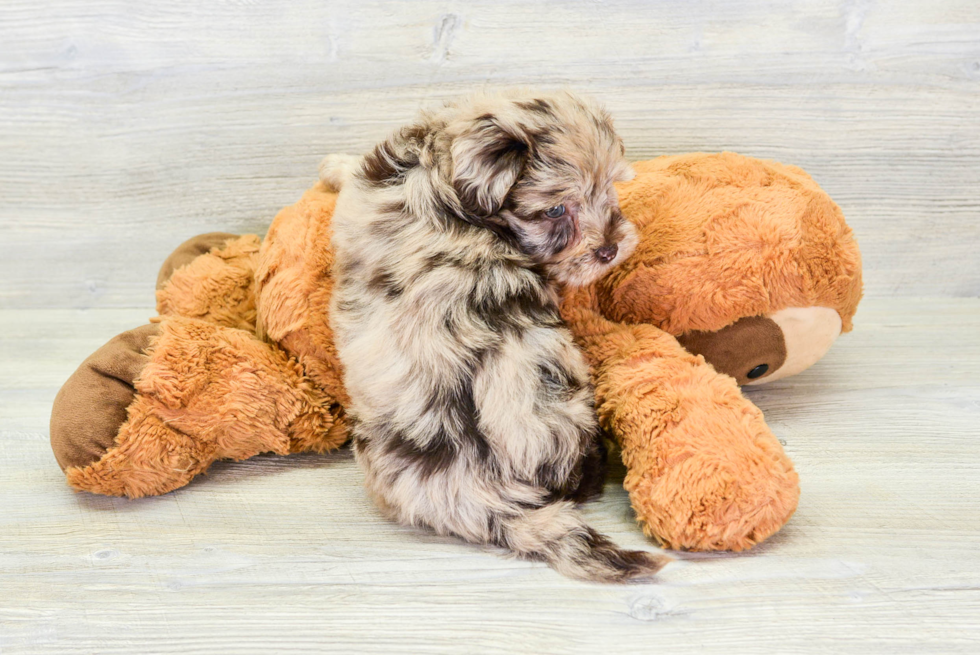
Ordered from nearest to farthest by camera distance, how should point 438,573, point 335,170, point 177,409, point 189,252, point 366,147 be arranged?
point 438,573
point 177,409
point 335,170
point 189,252
point 366,147

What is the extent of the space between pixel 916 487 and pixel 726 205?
2.24 ft

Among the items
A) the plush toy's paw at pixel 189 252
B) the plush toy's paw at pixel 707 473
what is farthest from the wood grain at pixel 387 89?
the plush toy's paw at pixel 707 473

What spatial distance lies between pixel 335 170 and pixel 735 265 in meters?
0.92

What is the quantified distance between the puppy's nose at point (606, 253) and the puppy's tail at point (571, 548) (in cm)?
45

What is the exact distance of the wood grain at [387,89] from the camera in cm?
201

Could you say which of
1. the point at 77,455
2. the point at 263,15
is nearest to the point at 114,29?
the point at 263,15

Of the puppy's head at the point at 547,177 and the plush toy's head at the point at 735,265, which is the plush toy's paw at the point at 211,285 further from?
the plush toy's head at the point at 735,265

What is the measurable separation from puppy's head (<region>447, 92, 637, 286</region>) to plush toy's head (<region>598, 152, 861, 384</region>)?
0.72ft

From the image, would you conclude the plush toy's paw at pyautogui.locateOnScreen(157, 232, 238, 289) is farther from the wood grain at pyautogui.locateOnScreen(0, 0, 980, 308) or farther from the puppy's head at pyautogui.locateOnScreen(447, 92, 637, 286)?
the puppy's head at pyautogui.locateOnScreen(447, 92, 637, 286)

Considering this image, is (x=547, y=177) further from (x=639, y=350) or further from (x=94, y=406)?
(x=94, y=406)

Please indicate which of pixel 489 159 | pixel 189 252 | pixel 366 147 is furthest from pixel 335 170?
pixel 489 159

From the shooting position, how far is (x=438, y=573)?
4.22 ft

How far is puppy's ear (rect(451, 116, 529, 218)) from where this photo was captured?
131 centimetres

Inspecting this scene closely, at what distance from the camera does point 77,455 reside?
143cm
